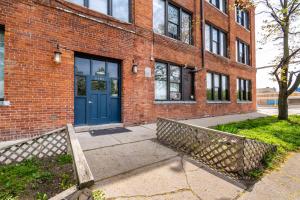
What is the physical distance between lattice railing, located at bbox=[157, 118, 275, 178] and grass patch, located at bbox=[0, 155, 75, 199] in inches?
117

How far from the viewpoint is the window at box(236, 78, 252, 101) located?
16.3 m

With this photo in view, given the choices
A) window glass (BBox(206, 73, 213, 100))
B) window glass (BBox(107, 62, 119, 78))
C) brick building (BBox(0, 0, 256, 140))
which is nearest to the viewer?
brick building (BBox(0, 0, 256, 140))

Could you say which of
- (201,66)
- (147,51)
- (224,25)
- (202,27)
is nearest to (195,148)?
(147,51)

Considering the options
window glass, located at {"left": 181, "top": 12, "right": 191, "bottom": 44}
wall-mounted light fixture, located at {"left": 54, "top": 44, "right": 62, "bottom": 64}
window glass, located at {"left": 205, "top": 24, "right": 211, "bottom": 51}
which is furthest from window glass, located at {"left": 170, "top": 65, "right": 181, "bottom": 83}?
wall-mounted light fixture, located at {"left": 54, "top": 44, "right": 62, "bottom": 64}

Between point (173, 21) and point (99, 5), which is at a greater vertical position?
point (173, 21)

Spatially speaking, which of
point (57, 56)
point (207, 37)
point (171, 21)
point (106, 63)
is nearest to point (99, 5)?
point (106, 63)

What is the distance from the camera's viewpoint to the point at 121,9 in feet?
27.2

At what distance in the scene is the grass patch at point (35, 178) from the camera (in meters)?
2.86

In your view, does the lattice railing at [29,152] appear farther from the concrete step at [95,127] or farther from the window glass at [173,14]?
the window glass at [173,14]

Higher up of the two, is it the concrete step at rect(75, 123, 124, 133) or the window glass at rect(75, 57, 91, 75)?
the window glass at rect(75, 57, 91, 75)

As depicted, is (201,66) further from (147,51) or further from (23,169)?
(23,169)

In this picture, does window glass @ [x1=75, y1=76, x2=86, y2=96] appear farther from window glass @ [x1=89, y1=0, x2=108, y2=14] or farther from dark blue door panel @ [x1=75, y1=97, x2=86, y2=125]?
window glass @ [x1=89, y1=0, x2=108, y2=14]

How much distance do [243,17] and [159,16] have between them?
11.4m

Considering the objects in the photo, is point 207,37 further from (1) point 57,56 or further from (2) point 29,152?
(2) point 29,152
